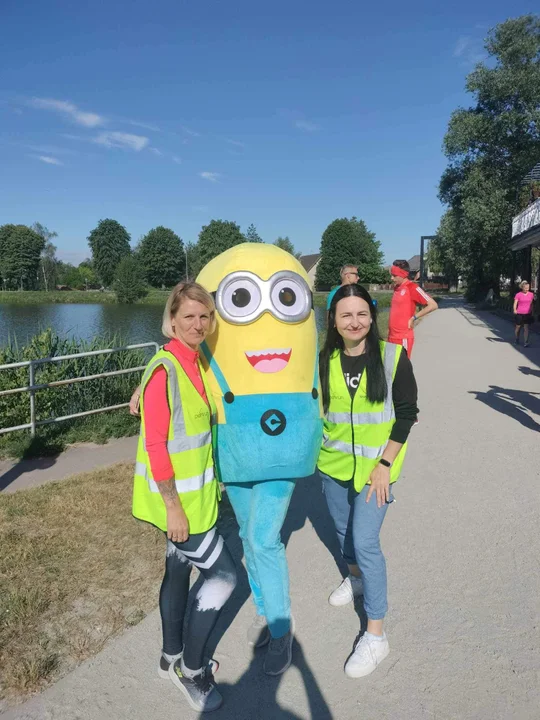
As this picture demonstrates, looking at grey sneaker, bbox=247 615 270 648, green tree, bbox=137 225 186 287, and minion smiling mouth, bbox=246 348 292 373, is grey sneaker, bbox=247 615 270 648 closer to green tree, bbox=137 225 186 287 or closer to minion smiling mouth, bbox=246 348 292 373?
minion smiling mouth, bbox=246 348 292 373

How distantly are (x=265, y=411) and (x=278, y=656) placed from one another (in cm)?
115

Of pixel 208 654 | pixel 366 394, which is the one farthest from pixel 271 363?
pixel 208 654

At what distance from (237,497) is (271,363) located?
678 millimetres

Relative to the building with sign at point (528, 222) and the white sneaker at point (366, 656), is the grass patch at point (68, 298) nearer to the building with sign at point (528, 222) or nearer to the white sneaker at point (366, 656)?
the building with sign at point (528, 222)

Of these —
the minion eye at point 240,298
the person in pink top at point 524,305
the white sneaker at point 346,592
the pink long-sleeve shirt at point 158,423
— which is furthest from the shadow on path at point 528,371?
the pink long-sleeve shirt at point 158,423

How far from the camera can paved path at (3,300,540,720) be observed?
2328mm

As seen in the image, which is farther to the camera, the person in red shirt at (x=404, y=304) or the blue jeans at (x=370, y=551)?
the person in red shirt at (x=404, y=304)

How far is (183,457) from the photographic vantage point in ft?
7.13

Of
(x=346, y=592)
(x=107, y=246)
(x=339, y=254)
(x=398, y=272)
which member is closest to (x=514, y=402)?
(x=398, y=272)

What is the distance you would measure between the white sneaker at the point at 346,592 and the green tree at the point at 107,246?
80852 millimetres

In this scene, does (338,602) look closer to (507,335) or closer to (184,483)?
(184,483)

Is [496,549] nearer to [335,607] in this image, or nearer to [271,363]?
[335,607]

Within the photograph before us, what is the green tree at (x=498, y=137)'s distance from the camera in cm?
2514

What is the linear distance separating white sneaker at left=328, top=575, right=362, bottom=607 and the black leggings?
997mm
